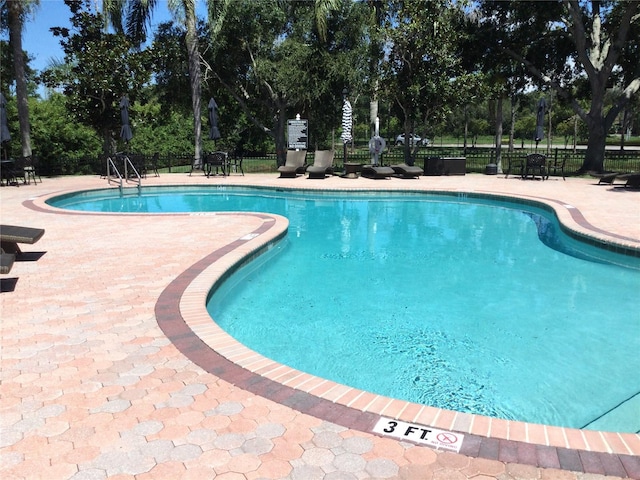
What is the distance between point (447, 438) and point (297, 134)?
823 inches

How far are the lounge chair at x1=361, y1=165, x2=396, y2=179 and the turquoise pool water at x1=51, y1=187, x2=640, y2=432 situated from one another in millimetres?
8536

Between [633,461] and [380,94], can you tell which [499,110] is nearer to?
[380,94]

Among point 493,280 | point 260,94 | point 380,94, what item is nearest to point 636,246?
point 493,280

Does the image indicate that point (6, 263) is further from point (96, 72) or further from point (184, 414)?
point (96, 72)

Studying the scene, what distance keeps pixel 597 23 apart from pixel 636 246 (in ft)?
57.9

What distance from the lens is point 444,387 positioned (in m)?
4.41

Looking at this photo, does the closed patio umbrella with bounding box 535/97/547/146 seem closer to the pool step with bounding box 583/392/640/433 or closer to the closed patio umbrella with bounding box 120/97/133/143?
the closed patio umbrella with bounding box 120/97/133/143

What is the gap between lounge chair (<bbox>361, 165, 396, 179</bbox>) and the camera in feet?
64.8

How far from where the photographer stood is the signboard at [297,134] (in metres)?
22.6

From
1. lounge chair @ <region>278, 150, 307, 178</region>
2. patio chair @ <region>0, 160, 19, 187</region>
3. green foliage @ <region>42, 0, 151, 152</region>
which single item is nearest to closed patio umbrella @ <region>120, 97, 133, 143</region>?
green foliage @ <region>42, 0, 151, 152</region>

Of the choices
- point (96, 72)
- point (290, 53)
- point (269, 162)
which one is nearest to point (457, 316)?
point (290, 53)

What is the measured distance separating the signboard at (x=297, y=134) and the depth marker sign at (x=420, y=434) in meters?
20.5

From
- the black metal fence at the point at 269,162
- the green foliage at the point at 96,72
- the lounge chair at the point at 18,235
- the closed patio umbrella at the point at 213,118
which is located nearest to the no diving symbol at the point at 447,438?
the lounge chair at the point at 18,235

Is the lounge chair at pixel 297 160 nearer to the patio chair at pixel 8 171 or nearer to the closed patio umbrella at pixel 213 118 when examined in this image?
the closed patio umbrella at pixel 213 118
